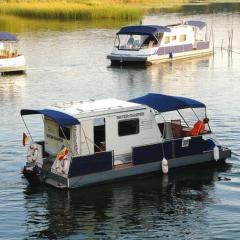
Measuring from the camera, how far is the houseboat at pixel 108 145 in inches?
1132

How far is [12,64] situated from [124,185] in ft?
120

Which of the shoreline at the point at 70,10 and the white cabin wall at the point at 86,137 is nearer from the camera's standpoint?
the white cabin wall at the point at 86,137

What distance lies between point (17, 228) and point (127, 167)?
6371 mm

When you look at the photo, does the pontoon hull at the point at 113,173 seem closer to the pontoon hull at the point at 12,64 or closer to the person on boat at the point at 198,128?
the person on boat at the point at 198,128

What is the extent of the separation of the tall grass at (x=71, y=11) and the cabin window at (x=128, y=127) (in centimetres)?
7803

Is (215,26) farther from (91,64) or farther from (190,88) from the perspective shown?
(190,88)

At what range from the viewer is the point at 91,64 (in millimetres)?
70250

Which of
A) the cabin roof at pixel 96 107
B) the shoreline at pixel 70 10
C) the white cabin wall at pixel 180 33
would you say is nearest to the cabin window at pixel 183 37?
the white cabin wall at pixel 180 33

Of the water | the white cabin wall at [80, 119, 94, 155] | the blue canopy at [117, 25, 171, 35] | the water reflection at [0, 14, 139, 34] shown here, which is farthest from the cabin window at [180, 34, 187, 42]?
the white cabin wall at [80, 119, 94, 155]

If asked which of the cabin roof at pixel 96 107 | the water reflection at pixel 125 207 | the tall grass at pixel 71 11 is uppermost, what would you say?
the tall grass at pixel 71 11

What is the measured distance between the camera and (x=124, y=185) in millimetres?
29719

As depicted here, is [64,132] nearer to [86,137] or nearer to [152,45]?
[86,137]

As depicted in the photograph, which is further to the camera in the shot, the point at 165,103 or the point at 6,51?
the point at 6,51

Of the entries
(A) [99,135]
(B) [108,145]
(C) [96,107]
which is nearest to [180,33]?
(C) [96,107]
